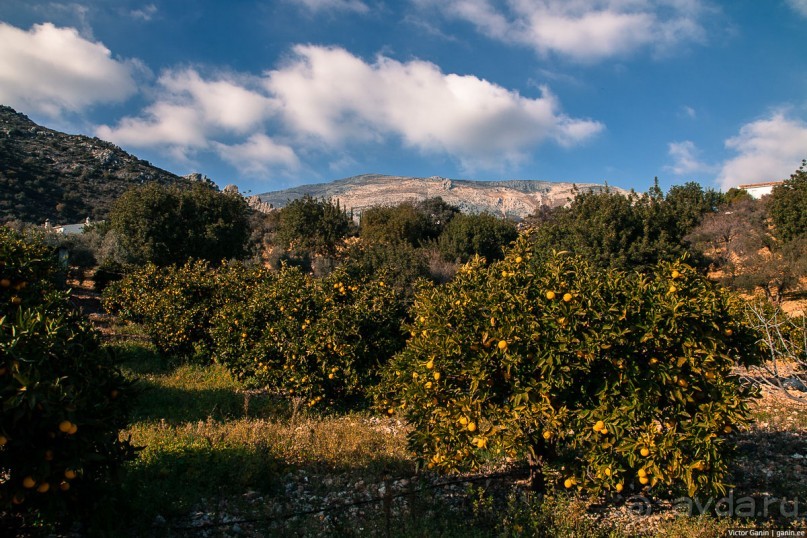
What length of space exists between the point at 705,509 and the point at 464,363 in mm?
2583

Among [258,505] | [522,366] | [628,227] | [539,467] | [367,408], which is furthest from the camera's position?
[628,227]

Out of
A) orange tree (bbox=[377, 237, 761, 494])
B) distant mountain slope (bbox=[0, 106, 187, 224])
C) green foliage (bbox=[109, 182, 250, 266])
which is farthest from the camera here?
distant mountain slope (bbox=[0, 106, 187, 224])

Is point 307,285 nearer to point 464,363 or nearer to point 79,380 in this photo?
point 464,363

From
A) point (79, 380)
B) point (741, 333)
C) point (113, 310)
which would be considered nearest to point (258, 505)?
point (79, 380)

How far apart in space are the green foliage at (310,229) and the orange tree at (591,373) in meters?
27.9

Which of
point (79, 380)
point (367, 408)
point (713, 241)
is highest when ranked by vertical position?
point (713, 241)

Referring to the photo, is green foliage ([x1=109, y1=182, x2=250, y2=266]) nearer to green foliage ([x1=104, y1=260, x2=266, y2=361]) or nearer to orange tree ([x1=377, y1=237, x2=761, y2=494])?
green foliage ([x1=104, y1=260, x2=266, y2=361])

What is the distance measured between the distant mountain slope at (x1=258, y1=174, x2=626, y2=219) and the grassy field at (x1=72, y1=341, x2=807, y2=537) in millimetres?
85144

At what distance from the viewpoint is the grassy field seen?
13.4ft

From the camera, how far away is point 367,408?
27.4 feet

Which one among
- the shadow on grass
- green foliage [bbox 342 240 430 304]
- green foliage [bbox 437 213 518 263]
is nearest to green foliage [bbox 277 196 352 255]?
green foliage [bbox 437 213 518 263]

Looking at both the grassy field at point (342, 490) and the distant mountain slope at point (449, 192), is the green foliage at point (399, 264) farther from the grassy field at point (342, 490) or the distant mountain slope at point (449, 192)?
the distant mountain slope at point (449, 192)

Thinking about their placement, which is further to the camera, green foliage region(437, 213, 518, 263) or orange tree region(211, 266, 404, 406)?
green foliage region(437, 213, 518, 263)

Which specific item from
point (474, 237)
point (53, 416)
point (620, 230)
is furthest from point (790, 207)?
point (53, 416)
